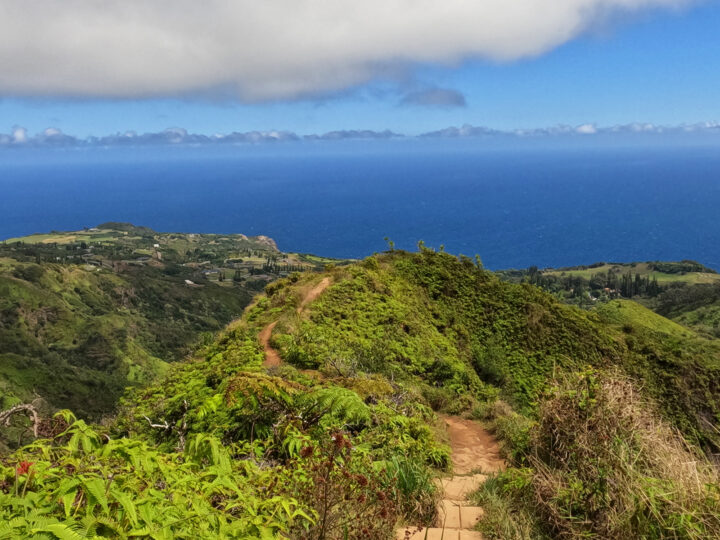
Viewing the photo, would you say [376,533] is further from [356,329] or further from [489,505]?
[356,329]

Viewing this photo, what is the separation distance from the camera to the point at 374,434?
7012 mm

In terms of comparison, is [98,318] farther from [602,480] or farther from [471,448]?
[602,480]

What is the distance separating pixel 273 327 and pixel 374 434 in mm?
6420

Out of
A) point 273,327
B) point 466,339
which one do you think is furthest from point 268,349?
point 466,339

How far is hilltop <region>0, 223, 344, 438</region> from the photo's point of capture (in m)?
71.4

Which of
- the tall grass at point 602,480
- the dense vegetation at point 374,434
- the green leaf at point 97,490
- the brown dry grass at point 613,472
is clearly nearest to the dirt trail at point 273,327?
the dense vegetation at point 374,434

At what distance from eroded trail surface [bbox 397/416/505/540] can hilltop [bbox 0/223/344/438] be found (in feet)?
148

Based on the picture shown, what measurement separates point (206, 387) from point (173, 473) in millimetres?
5817

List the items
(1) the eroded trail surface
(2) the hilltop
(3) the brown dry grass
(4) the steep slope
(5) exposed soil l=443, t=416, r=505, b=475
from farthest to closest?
(2) the hilltop, (4) the steep slope, (5) exposed soil l=443, t=416, r=505, b=475, (1) the eroded trail surface, (3) the brown dry grass

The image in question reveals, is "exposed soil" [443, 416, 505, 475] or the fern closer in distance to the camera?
the fern

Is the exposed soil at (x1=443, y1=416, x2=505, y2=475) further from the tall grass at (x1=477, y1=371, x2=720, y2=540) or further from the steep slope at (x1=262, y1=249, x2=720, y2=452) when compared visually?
the tall grass at (x1=477, y1=371, x2=720, y2=540)

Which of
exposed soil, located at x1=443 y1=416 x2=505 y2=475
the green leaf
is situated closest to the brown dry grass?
exposed soil, located at x1=443 y1=416 x2=505 y2=475

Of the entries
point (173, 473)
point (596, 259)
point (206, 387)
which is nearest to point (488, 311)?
point (206, 387)

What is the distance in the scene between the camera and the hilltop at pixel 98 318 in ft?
234
